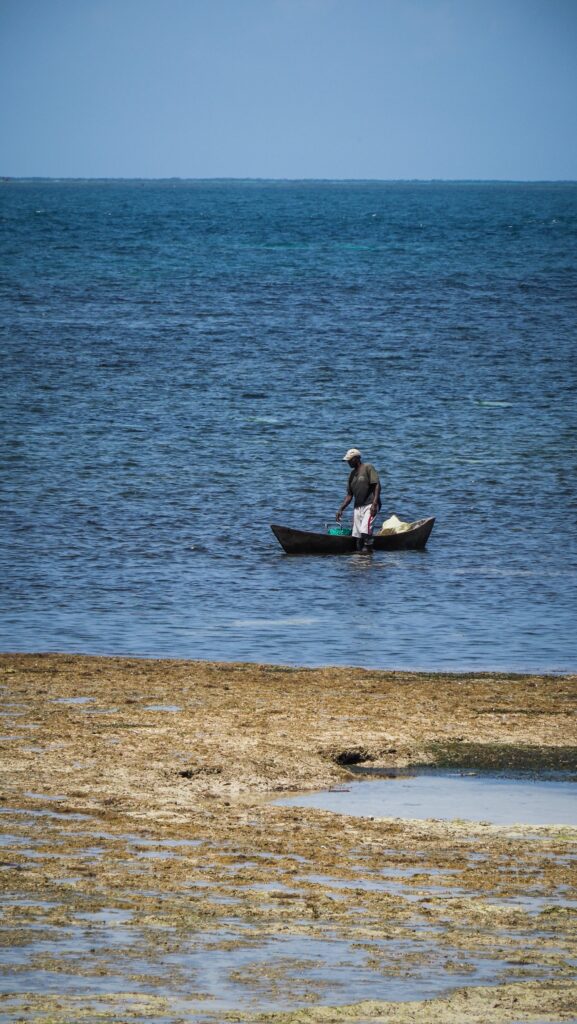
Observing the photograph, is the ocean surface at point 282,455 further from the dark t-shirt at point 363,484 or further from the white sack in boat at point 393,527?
the dark t-shirt at point 363,484

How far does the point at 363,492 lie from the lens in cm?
2319

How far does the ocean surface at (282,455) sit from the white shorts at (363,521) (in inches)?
17.6

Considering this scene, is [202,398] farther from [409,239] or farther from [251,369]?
[409,239]

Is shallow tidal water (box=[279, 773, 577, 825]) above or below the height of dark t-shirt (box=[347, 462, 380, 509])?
below

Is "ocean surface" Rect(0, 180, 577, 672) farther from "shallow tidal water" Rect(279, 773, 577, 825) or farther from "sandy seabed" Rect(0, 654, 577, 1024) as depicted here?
"shallow tidal water" Rect(279, 773, 577, 825)

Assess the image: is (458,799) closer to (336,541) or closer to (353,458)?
(353,458)

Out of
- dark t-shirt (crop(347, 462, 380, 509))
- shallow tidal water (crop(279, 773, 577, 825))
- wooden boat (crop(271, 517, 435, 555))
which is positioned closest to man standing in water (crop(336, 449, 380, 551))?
dark t-shirt (crop(347, 462, 380, 509))

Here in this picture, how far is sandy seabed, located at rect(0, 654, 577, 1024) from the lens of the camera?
736 cm

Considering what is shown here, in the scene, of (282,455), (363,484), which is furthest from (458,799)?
(282,455)

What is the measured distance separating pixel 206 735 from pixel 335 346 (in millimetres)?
41041

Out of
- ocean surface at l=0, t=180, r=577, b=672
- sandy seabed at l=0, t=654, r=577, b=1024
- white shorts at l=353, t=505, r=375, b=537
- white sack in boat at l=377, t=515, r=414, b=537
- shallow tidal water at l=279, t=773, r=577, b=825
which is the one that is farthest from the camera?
white sack in boat at l=377, t=515, r=414, b=537

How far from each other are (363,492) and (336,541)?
969 mm

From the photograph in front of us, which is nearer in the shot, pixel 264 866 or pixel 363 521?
pixel 264 866

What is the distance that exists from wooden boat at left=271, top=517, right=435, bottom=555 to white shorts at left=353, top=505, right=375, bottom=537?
0.18 m
